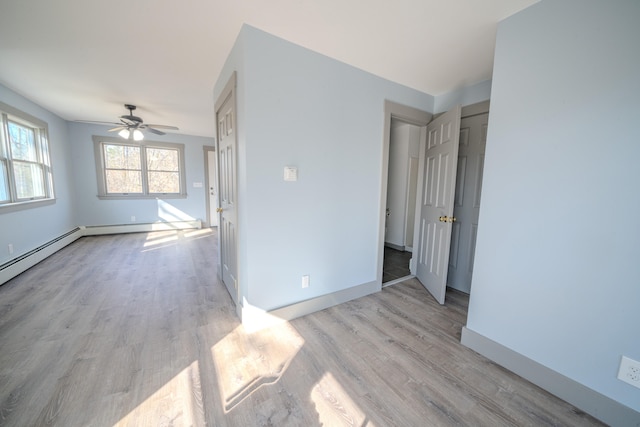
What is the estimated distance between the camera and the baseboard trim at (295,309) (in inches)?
80.9

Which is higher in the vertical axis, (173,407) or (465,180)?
(465,180)

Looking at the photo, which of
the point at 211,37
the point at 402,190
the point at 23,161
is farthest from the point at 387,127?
the point at 23,161

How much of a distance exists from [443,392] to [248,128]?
2.25m

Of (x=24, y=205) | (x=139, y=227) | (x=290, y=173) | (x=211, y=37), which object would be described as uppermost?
(x=211, y=37)

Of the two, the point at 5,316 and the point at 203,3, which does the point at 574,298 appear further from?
the point at 5,316

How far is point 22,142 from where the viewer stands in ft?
11.7

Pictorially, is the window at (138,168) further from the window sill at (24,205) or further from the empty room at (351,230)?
the empty room at (351,230)

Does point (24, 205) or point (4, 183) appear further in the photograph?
point (24, 205)

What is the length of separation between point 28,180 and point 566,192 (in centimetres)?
640

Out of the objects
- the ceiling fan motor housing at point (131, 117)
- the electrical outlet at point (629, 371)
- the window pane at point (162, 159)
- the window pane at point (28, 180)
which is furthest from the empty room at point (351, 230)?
the window pane at point (162, 159)

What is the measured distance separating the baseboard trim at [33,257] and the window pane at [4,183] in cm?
81

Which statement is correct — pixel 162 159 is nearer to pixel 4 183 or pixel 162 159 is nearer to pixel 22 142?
pixel 22 142

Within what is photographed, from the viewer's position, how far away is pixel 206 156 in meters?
6.30

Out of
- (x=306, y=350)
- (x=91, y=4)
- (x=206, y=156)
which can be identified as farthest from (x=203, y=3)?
(x=206, y=156)
